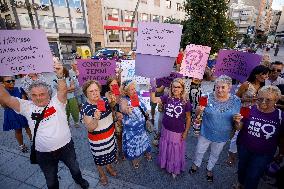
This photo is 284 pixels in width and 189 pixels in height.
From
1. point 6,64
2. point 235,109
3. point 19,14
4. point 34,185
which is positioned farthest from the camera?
point 19,14

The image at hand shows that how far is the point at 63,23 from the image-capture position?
26703 mm

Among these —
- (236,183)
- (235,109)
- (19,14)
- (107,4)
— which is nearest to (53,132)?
(235,109)

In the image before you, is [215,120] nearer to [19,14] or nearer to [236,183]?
[236,183]

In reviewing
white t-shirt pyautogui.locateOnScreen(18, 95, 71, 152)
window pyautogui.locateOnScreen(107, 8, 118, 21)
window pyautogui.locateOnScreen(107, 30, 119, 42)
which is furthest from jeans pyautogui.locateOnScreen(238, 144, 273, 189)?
window pyautogui.locateOnScreen(107, 8, 118, 21)

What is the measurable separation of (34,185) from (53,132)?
1.59 m

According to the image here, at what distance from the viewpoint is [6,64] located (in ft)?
8.39

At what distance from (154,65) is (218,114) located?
1.37m

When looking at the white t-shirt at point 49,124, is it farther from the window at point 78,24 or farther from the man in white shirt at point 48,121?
the window at point 78,24

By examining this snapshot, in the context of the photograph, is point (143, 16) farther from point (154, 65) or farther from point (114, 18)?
point (154, 65)

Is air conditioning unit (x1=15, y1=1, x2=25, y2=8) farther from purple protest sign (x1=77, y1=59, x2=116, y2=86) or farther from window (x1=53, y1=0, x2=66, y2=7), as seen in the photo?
purple protest sign (x1=77, y1=59, x2=116, y2=86)

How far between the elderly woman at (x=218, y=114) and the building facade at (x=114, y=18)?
2945 cm

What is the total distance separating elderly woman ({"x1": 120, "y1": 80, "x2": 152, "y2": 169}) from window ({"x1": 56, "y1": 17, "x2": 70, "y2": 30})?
26819mm

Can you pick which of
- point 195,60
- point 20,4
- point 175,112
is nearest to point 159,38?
point 195,60

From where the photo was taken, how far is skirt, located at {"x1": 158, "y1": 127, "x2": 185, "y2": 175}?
3.45 m
